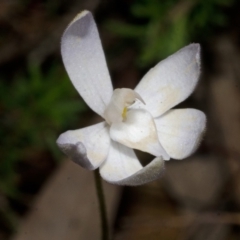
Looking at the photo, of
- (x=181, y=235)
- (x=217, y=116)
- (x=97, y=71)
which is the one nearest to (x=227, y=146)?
(x=217, y=116)

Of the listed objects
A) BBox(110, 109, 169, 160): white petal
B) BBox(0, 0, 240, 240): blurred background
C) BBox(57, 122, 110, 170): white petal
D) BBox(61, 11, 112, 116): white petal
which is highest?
BBox(61, 11, 112, 116): white petal

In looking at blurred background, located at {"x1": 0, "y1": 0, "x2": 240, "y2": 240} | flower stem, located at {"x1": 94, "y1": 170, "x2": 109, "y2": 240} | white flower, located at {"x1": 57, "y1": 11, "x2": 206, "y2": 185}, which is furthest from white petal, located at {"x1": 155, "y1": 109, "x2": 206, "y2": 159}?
blurred background, located at {"x1": 0, "y1": 0, "x2": 240, "y2": 240}

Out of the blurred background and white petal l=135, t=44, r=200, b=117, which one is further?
the blurred background

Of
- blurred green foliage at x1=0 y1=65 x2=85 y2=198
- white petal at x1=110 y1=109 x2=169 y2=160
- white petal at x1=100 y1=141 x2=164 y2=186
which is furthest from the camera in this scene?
blurred green foliage at x1=0 y1=65 x2=85 y2=198

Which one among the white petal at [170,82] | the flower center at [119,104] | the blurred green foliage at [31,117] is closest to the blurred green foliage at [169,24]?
the blurred green foliage at [31,117]

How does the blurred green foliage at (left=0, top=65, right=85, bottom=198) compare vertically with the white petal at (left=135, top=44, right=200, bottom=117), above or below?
below

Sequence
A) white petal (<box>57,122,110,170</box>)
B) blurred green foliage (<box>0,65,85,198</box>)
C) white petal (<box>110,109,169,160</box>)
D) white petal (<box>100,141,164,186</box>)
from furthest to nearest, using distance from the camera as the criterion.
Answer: blurred green foliage (<box>0,65,85,198</box>) < white petal (<box>110,109,169,160</box>) < white petal (<box>57,122,110,170</box>) < white petal (<box>100,141,164,186</box>)

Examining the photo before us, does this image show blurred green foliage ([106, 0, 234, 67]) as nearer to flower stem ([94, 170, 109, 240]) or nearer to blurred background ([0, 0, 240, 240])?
blurred background ([0, 0, 240, 240])
